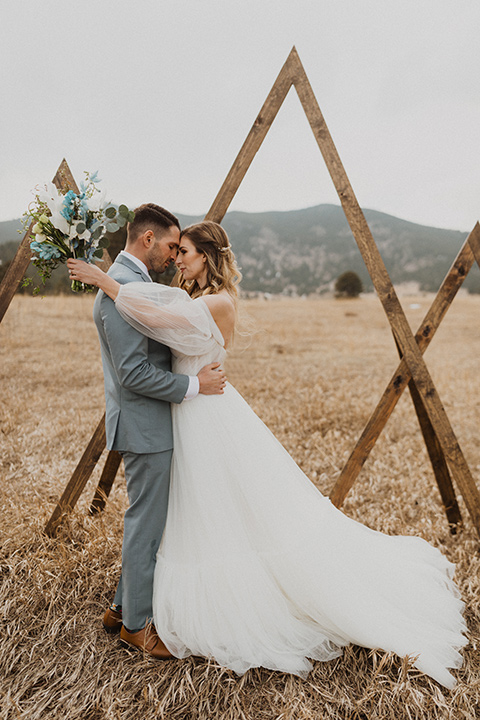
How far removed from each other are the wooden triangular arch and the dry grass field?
41 centimetres

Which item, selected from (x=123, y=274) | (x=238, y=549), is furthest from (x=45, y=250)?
(x=238, y=549)

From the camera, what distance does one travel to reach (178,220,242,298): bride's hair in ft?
8.56

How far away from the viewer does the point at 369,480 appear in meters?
5.03

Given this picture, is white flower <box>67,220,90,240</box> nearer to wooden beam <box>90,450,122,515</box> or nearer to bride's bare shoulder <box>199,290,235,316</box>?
bride's bare shoulder <box>199,290,235,316</box>

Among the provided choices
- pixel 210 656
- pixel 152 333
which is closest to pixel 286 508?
pixel 210 656

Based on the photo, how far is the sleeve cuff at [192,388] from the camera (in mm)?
2430

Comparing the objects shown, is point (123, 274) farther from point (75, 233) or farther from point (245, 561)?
point (245, 561)

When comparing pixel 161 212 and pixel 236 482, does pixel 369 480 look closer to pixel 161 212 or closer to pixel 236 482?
pixel 236 482

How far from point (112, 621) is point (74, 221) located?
7.29 feet

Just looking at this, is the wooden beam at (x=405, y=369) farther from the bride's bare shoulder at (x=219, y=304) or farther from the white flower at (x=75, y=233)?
the white flower at (x=75, y=233)

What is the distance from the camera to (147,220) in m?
2.55

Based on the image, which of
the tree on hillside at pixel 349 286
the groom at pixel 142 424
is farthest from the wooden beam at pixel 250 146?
the tree on hillside at pixel 349 286

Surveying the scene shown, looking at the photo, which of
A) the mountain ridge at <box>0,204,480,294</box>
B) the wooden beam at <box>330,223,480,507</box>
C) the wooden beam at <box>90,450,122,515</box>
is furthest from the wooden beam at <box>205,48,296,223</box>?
the mountain ridge at <box>0,204,480,294</box>

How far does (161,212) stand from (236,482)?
152 centimetres
